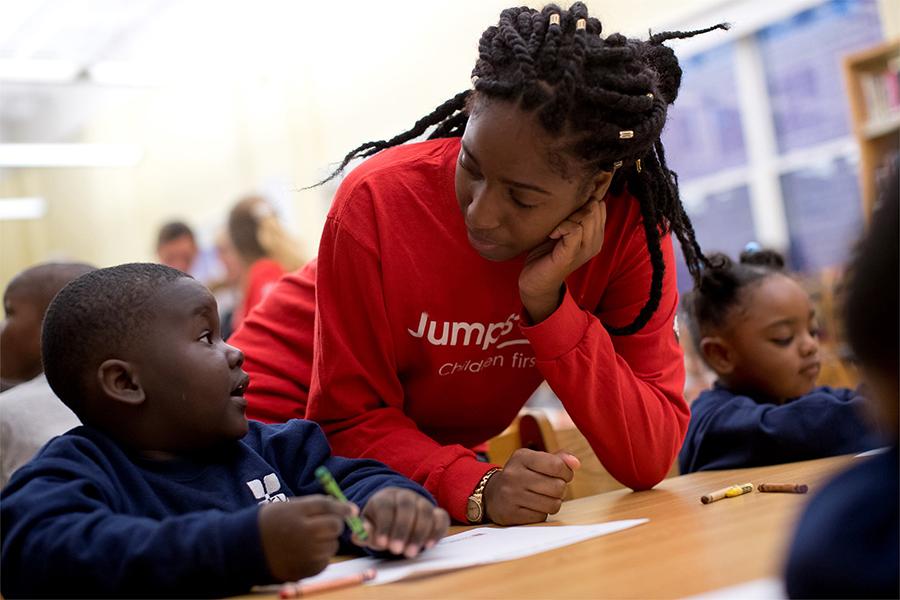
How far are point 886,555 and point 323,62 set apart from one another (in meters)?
7.98

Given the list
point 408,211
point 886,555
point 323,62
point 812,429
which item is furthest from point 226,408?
point 323,62

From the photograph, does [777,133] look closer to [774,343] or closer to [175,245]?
[175,245]

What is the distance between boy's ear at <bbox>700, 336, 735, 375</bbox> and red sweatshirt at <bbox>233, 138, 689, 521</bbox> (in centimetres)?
57

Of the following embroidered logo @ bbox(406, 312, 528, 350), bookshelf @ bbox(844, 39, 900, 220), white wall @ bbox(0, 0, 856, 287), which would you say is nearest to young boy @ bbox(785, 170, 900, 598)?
embroidered logo @ bbox(406, 312, 528, 350)

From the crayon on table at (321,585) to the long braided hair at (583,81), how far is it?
23.2 inches

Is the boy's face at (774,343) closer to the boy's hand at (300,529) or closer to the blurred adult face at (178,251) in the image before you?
the boy's hand at (300,529)

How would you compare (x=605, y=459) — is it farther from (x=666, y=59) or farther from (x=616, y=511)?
(x=666, y=59)

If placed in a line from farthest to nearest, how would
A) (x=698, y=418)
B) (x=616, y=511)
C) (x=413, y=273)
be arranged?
(x=698, y=418) < (x=413, y=273) < (x=616, y=511)

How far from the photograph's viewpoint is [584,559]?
919 mm

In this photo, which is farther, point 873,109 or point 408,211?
point 873,109

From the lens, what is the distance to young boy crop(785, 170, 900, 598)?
1.91ft

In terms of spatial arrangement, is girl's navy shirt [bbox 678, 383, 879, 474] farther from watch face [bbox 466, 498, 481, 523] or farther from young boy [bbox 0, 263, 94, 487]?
young boy [bbox 0, 263, 94, 487]

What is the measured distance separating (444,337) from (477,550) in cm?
45

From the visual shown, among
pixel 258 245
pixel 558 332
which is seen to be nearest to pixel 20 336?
pixel 558 332
